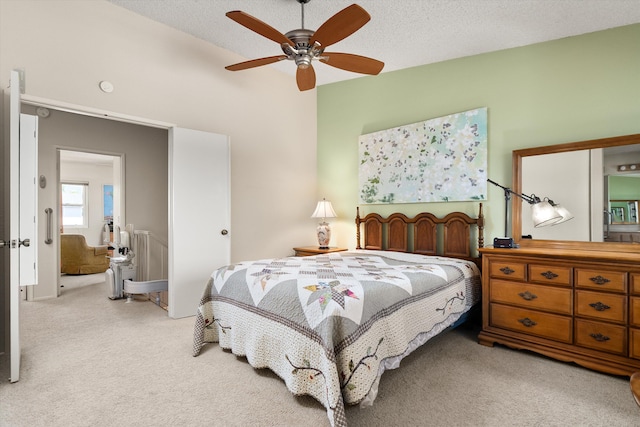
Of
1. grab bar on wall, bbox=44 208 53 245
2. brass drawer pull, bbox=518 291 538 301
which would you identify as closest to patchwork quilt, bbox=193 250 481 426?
brass drawer pull, bbox=518 291 538 301

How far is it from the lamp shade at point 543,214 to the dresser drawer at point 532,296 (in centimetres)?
72

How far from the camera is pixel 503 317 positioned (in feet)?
9.12

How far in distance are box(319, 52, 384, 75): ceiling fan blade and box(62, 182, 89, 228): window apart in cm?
844

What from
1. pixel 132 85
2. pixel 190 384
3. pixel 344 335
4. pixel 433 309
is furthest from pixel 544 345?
pixel 132 85

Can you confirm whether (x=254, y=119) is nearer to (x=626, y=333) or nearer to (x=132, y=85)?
(x=132, y=85)

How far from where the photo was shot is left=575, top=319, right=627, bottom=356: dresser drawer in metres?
2.27

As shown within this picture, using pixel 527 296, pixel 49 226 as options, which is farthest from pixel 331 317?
pixel 49 226

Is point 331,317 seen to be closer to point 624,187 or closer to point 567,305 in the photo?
point 567,305

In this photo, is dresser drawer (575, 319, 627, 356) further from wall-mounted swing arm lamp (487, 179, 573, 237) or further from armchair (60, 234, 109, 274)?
armchair (60, 234, 109, 274)

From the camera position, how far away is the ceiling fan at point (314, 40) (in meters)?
1.98

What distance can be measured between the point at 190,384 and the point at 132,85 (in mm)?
2731

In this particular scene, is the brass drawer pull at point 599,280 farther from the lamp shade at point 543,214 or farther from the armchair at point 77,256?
the armchair at point 77,256

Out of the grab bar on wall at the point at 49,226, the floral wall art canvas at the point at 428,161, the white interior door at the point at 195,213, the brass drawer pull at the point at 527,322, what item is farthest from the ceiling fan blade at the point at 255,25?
the grab bar on wall at the point at 49,226

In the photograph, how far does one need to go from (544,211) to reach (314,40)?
2.49 meters
